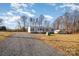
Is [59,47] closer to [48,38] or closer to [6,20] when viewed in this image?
[48,38]

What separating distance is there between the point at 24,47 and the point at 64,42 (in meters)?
0.63

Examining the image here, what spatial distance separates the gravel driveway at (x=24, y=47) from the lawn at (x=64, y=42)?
0.08 metres

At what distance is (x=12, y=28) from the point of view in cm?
345

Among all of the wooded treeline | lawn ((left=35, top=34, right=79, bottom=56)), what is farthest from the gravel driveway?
the wooded treeline

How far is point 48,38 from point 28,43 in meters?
0.33

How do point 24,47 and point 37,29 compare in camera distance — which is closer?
point 24,47

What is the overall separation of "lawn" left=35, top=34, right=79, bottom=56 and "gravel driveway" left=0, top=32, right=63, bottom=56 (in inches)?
3.2

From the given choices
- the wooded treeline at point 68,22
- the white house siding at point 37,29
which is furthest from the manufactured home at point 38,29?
the wooded treeline at point 68,22

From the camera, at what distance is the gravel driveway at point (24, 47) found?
332 centimetres

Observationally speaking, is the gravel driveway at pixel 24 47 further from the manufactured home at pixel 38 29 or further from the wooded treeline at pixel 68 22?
the wooded treeline at pixel 68 22

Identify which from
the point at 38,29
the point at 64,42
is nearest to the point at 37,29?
the point at 38,29

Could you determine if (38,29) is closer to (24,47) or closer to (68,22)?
(24,47)

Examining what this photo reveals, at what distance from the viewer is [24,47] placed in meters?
3.38

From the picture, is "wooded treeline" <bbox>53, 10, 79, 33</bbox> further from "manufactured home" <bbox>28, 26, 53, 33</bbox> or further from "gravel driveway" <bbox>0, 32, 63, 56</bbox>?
"gravel driveway" <bbox>0, 32, 63, 56</bbox>
